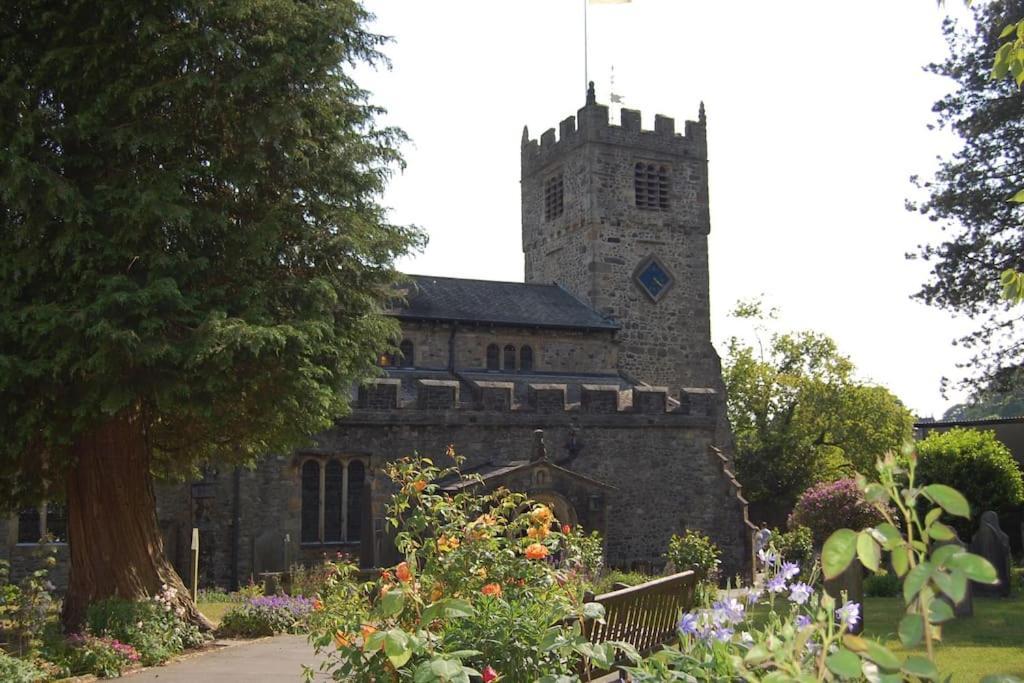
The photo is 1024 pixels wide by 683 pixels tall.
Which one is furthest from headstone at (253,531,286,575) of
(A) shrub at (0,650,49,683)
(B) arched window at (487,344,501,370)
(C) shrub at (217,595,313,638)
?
(A) shrub at (0,650,49,683)

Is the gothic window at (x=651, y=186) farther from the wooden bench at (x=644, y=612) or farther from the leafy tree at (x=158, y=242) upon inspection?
the wooden bench at (x=644, y=612)

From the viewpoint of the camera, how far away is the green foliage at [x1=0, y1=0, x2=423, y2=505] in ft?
40.7

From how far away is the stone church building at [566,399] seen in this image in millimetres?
21453

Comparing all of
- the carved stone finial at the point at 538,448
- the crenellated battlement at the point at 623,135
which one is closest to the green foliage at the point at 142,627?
the carved stone finial at the point at 538,448

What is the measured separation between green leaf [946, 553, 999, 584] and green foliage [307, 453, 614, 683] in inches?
129

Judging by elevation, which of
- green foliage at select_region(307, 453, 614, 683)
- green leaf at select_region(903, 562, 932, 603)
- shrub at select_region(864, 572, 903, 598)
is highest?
green leaf at select_region(903, 562, 932, 603)

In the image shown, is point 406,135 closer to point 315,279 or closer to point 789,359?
point 315,279

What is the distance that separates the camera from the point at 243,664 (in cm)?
1210

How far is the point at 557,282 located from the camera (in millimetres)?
36406

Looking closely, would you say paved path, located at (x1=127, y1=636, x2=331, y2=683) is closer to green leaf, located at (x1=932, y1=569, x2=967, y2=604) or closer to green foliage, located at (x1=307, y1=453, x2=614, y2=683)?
green foliage, located at (x1=307, y1=453, x2=614, y2=683)

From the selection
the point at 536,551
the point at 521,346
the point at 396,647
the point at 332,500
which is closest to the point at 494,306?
the point at 521,346

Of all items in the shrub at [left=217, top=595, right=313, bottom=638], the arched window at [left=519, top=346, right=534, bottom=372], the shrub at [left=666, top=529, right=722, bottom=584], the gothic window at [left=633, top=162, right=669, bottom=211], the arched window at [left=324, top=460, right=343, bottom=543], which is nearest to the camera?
the shrub at [left=217, top=595, right=313, bottom=638]

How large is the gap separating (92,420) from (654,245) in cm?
2513

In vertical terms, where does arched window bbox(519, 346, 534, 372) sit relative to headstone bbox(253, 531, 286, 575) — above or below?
above
